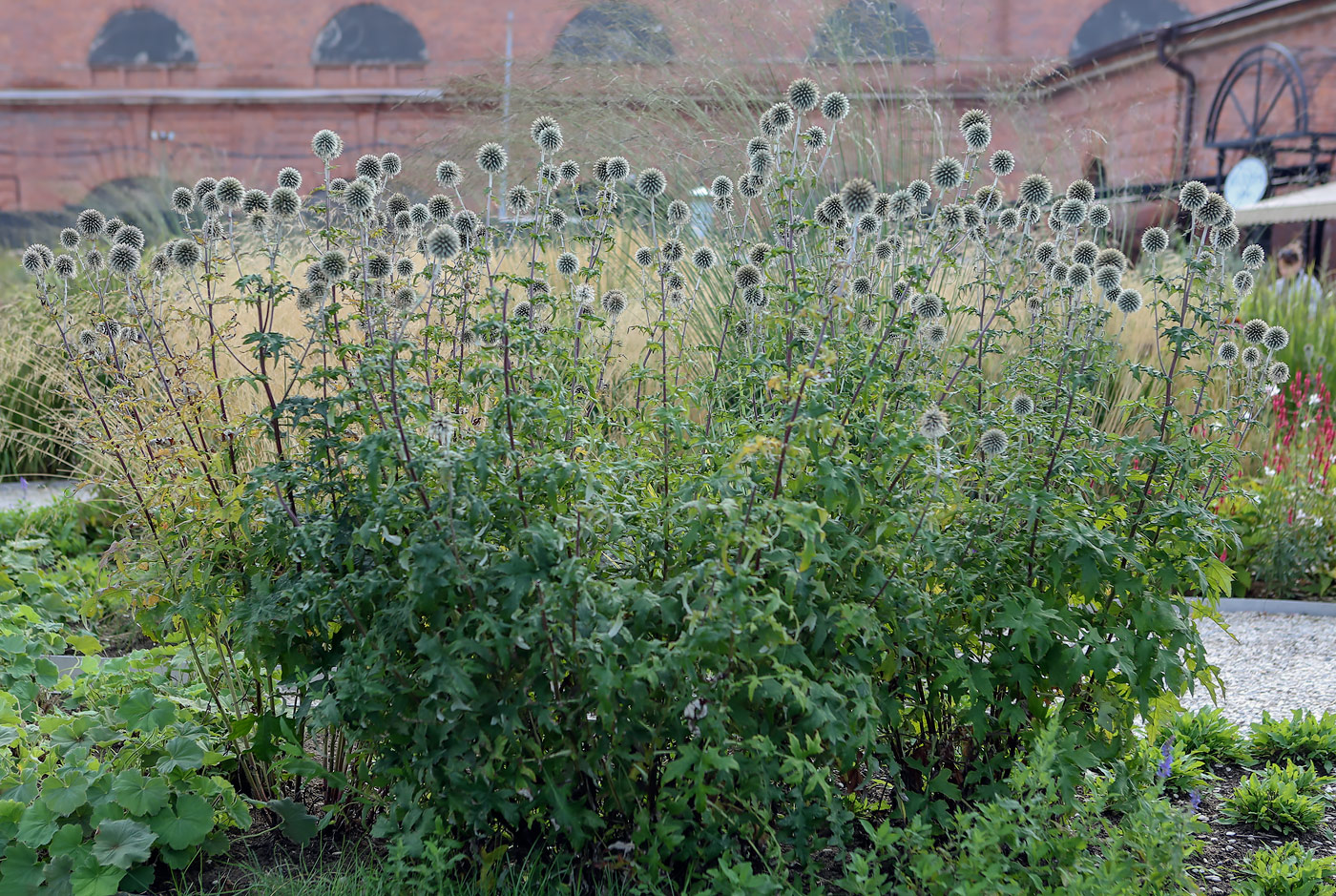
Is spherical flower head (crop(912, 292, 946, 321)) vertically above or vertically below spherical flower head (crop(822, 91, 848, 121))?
Result: below

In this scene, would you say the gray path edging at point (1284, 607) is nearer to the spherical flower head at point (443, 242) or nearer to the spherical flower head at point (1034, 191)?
the spherical flower head at point (1034, 191)

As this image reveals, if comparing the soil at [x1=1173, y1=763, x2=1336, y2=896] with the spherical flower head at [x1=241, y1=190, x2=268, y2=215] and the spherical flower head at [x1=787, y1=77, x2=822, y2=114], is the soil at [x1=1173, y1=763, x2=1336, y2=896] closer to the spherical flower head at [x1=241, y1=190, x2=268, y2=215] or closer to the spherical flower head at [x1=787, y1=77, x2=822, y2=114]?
the spherical flower head at [x1=787, y1=77, x2=822, y2=114]

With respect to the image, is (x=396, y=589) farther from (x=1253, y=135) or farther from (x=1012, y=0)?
(x=1012, y=0)

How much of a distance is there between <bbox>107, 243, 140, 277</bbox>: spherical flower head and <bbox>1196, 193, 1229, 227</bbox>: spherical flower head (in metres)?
2.75

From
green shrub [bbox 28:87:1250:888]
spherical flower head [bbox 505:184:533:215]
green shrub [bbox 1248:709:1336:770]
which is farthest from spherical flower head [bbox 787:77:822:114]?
green shrub [bbox 1248:709:1336:770]

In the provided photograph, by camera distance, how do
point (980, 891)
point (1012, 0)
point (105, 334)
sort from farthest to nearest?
point (1012, 0) < point (105, 334) < point (980, 891)

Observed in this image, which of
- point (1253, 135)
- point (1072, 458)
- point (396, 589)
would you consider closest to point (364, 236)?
point (396, 589)

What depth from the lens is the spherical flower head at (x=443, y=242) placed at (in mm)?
2615

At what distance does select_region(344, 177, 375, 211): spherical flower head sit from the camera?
2557 mm

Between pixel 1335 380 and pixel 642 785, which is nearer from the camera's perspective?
pixel 642 785

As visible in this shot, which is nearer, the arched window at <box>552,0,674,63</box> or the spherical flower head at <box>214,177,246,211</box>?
the spherical flower head at <box>214,177,246,211</box>

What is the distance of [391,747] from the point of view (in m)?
2.22

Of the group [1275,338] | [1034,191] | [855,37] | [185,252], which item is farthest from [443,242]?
[855,37]

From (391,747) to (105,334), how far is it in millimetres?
1499
